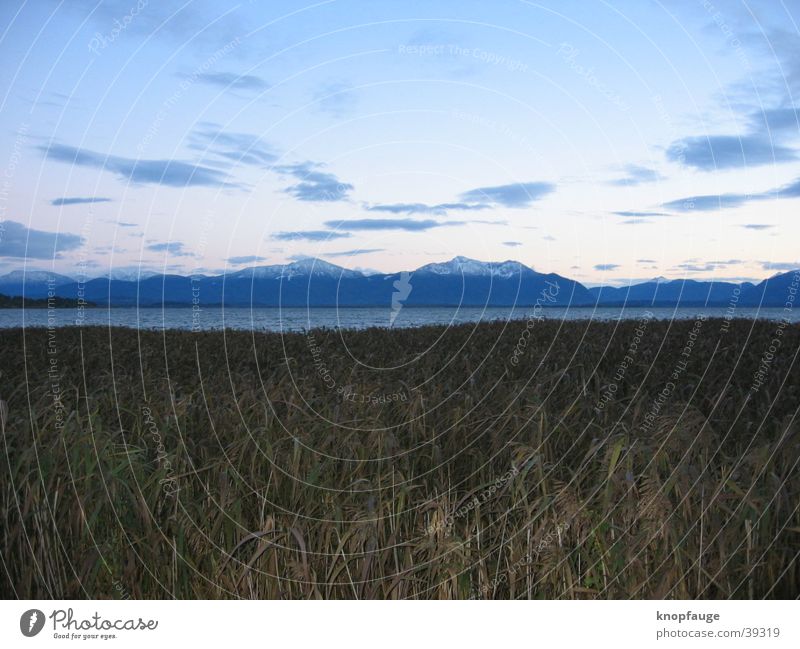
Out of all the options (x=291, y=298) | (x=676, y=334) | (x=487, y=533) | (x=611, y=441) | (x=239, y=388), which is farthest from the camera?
(x=291, y=298)

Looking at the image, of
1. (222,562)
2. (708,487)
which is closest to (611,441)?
(708,487)

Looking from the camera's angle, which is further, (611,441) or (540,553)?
(611,441)

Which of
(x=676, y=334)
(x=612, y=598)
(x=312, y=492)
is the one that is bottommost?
(x=612, y=598)

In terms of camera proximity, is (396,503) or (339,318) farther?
(339,318)

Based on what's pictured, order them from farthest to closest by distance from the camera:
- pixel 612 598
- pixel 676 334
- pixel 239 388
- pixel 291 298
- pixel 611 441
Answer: pixel 291 298
pixel 676 334
pixel 239 388
pixel 611 441
pixel 612 598

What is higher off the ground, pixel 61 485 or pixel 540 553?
pixel 61 485
